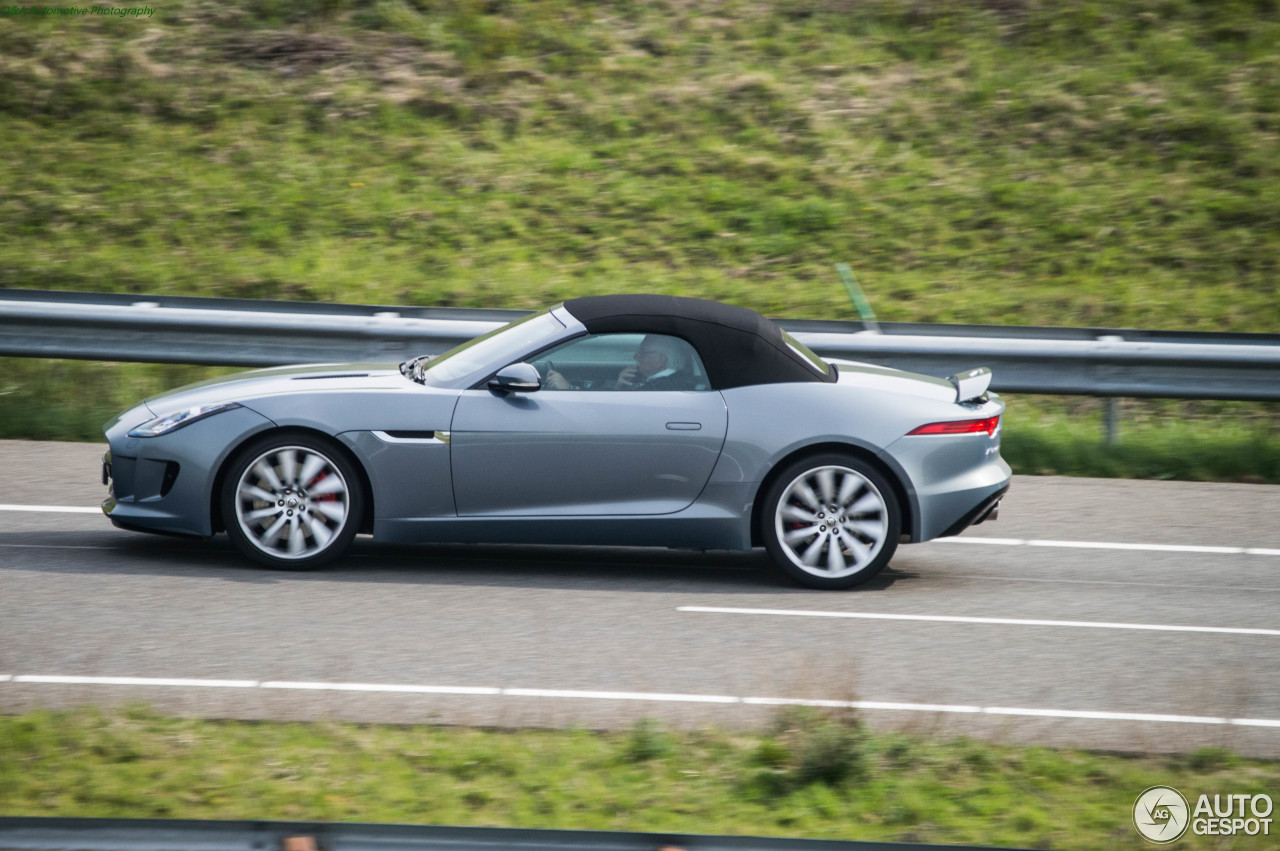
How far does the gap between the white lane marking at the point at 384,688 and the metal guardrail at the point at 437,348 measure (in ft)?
16.2

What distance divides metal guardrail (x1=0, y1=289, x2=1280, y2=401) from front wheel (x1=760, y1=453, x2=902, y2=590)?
3.15m

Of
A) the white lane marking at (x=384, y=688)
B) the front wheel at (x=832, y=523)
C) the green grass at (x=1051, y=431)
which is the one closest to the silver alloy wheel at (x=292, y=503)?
the white lane marking at (x=384, y=688)

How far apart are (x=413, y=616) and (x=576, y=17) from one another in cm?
1253

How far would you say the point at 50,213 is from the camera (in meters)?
13.9

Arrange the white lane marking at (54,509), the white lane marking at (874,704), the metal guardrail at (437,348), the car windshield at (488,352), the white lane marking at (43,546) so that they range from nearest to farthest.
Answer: the white lane marking at (874,704) → the car windshield at (488,352) → the white lane marking at (43,546) → the white lane marking at (54,509) → the metal guardrail at (437,348)

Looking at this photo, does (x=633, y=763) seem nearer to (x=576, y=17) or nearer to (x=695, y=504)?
(x=695, y=504)

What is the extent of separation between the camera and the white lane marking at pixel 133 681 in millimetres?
5109

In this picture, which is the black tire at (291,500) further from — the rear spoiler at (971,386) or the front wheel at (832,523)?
the rear spoiler at (971,386)

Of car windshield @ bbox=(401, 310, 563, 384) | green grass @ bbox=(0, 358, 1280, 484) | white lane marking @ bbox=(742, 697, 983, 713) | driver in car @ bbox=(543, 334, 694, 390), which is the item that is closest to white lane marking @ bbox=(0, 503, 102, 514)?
green grass @ bbox=(0, 358, 1280, 484)

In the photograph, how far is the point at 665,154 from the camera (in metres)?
15.1

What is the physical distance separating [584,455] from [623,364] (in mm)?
518

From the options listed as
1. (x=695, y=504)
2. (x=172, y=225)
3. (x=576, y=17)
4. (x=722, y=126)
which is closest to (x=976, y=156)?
(x=722, y=126)

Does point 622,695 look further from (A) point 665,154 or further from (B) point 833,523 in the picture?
(A) point 665,154

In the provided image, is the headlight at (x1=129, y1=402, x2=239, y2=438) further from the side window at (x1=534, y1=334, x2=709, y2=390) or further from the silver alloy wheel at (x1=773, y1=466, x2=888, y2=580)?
the silver alloy wheel at (x1=773, y1=466, x2=888, y2=580)
